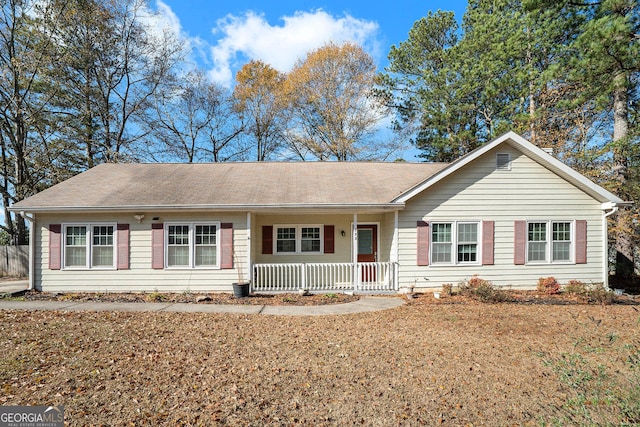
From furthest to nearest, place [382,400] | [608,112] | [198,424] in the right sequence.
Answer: [608,112] < [382,400] < [198,424]

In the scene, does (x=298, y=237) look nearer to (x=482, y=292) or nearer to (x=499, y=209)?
(x=482, y=292)

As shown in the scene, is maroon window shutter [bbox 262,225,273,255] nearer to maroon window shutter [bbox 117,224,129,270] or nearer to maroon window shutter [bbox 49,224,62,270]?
maroon window shutter [bbox 117,224,129,270]

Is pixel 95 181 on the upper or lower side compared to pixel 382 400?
upper

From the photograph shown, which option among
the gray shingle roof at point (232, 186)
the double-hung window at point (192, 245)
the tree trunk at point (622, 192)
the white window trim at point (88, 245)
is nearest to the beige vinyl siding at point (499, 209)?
the gray shingle roof at point (232, 186)

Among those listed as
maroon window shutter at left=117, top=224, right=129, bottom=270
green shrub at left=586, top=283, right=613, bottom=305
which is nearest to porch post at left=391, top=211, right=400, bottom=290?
green shrub at left=586, top=283, right=613, bottom=305

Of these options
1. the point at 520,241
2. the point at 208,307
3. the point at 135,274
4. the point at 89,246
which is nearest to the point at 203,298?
the point at 208,307

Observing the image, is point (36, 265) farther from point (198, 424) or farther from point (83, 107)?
point (83, 107)

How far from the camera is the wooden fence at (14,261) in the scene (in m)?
14.3

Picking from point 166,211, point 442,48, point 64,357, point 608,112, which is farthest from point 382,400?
point 442,48

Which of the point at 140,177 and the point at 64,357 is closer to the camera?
the point at 64,357

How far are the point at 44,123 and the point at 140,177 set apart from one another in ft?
31.8

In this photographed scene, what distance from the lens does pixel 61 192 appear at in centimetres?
1084

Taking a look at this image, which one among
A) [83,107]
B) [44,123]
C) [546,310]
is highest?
[83,107]

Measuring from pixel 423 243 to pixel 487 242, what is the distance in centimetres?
208
